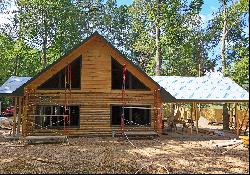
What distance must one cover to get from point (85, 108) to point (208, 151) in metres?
8.48

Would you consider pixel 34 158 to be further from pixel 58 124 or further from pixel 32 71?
pixel 32 71

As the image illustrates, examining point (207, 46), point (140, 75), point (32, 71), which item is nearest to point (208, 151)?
point (140, 75)

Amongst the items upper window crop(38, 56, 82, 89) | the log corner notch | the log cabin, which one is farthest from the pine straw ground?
upper window crop(38, 56, 82, 89)

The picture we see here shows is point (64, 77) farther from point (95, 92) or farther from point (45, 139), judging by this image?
point (45, 139)

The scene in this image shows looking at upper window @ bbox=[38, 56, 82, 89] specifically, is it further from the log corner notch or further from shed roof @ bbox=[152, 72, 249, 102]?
shed roof @ bbox=[152, 72, 249, 102]

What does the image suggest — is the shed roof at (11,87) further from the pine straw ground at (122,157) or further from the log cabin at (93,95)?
the pine straw ground at (122,157)

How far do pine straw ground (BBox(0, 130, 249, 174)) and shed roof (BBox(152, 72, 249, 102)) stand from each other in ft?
13.0

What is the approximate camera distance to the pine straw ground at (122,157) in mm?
12336

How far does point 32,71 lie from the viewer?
169 ft

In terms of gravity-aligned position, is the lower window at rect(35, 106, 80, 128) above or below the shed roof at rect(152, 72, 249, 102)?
below

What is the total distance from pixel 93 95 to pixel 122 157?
800 centimetres

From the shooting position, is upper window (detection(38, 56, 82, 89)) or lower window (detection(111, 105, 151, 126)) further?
lower window (detection(111, 105, 151, 126))

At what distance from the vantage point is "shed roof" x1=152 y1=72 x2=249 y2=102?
23.6 m

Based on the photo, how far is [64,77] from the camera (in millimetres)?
22125
